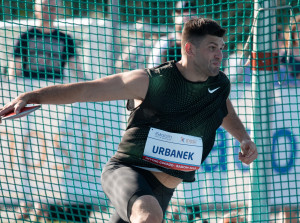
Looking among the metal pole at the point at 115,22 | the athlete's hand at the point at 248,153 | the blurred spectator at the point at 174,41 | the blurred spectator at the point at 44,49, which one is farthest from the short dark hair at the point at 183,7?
the athlete's hand at the point at 248,153

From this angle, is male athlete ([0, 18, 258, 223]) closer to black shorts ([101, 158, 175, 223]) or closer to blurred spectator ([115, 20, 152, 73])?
black shorts ([101, 158, 175, 223])

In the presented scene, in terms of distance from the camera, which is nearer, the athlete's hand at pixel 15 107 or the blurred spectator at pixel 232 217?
the athlete's hand at pixel 15 107

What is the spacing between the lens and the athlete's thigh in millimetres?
3479

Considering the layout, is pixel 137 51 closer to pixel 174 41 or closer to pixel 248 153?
pixel 174 41

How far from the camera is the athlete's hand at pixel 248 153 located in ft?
13.3

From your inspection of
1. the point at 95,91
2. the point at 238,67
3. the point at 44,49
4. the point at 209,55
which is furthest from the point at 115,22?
the point at 95,91

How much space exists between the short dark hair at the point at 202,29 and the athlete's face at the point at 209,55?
0.03 metres

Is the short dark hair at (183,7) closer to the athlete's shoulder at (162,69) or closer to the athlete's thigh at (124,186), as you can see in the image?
the athlete's shoulder at (162,69)

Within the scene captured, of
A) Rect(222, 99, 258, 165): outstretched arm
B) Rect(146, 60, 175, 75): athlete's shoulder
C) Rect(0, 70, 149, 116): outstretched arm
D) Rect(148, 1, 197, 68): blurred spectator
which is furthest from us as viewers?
Rect(148, 1, 197, 68): blurred spectator

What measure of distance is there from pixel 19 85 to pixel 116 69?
1053 millimetres

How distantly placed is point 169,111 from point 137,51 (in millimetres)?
1888

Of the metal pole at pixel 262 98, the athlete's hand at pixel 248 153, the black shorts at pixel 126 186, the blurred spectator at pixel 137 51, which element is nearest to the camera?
the black shorts at pixel 126 186

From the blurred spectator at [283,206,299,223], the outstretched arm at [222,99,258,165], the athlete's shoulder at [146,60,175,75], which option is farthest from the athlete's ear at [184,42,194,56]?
the blurred spectator at [283,206,299,223]

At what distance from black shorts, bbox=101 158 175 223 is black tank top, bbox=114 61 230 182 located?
0.28ft
